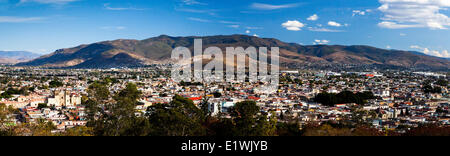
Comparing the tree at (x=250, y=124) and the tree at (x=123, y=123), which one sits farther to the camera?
the tree at (x=123, y=123)

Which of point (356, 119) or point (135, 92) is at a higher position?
point (135, 92)

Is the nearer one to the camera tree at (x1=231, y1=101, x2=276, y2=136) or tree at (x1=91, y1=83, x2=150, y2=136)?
tree at (x1=231, y1=101, x2=276, y2=136)

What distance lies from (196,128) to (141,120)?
2.47m

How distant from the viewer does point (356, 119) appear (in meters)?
23.2

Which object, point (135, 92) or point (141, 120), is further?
point (135, 92)

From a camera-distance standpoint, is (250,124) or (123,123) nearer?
(250,124)
